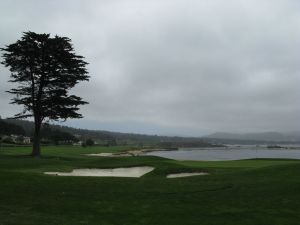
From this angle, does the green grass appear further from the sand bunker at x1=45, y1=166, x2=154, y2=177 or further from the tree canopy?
the tree canopy

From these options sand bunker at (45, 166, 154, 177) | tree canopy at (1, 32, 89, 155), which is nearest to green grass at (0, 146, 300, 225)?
sand bunker at (45, 166, 154, 177)

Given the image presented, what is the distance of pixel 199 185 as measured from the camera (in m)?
19.1

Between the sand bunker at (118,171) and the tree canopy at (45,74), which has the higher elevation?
the tree canopy at (45,74)

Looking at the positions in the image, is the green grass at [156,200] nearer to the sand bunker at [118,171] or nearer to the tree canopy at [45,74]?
the sand bunker at [118,171]

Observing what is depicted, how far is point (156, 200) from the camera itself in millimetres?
15750

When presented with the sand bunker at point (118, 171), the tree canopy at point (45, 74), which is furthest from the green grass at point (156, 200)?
the tree canopy at point (45, 74)

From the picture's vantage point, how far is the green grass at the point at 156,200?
42.7ft

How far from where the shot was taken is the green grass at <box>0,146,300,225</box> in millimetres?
13000

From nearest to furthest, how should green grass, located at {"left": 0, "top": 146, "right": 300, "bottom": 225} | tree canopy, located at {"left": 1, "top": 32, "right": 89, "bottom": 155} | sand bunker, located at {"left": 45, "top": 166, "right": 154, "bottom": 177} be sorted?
green grass, located at {"left": 0, "top": 146, "right": 300, "bottom": 225} < sand bunker, located at {"left": 45, "top": 166, "right": 154, "bottom": 177} < tree canopy, located at {"left": 1, "top": 32, "right": 89, "bottom": 155}

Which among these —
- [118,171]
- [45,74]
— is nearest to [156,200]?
[118,171]

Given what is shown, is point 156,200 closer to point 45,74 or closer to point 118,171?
point 118,171

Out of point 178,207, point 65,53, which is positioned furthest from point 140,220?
point 65,53

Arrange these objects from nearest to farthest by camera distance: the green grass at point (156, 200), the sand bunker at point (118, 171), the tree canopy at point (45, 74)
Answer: the green grass at point (156, 200) < the sand bunker at point (118, 171) < the tree canopy at point (45, 74)

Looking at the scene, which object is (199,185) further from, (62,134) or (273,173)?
(62,134)
